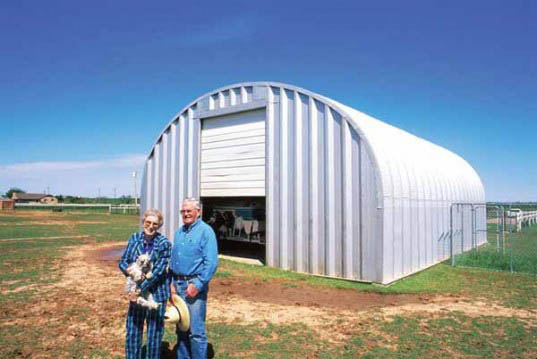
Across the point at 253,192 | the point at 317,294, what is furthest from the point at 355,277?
the point at 253,192

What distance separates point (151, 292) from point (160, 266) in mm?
315

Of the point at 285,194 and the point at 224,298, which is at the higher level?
the point at 285,194

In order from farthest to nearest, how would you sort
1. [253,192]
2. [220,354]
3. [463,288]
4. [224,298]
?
[253,192] < [463,288] < [224,298] < [220,354]

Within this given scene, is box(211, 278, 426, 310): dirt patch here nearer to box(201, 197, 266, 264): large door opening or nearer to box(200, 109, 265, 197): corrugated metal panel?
box(200, 109, 265, 197): corrugated metal panel

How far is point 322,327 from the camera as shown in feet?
20.3

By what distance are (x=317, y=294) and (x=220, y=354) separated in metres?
3.77

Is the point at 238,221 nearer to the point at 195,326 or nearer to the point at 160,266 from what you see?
the point at 195,326

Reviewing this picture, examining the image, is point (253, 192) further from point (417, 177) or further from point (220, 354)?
point (220, 354)

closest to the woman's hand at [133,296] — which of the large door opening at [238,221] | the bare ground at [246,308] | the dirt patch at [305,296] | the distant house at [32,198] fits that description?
the bare ground at [246,308]

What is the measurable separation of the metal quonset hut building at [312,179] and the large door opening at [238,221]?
23 centimetres

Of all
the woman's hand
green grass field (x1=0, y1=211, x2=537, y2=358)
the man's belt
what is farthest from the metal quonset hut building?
the woman's hand

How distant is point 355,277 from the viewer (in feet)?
31.1

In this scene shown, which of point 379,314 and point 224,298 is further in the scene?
point 224,298

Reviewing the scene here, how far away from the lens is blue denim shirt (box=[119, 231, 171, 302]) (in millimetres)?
4031
